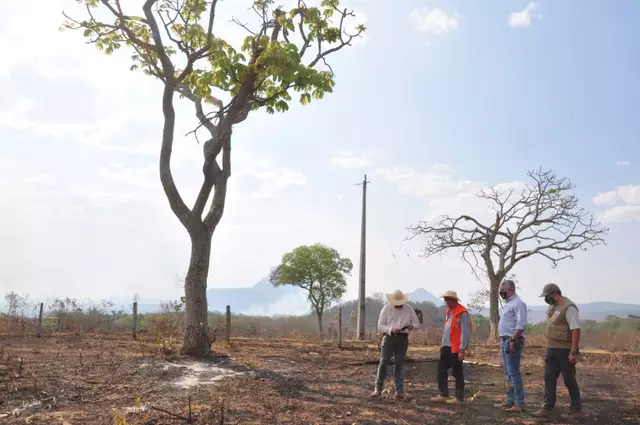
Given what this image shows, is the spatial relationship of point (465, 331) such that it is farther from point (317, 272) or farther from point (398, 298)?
point (317, 272)

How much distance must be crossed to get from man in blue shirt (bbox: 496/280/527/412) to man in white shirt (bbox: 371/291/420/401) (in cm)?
140

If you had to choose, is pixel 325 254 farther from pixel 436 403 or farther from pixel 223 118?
pixel 436 403

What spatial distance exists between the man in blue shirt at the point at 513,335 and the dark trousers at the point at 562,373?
40 cm

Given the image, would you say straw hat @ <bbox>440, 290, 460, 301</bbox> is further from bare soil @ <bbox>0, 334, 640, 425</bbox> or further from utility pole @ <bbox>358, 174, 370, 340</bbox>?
utility pole @ <bbox>358, 174, 370, 340</bbox>

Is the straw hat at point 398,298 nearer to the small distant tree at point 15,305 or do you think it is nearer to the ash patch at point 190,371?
the ash patch at point 190,371

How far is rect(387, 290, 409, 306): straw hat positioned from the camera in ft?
27.8

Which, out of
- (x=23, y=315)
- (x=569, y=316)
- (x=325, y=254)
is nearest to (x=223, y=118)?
(x=569, y=316)

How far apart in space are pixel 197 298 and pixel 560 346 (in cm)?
841

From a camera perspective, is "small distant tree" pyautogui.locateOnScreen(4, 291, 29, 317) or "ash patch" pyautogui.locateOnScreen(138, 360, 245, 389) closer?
"ash patch" pyautogui.locateOnScreen(138, 360, 245, 389)

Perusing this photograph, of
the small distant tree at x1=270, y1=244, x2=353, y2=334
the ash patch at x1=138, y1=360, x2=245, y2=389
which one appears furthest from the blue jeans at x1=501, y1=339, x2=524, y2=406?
the small distant tree at x1=270, y1=244, x2=353, y2=334

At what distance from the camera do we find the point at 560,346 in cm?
766

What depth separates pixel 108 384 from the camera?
8.83m

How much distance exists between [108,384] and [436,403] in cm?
561

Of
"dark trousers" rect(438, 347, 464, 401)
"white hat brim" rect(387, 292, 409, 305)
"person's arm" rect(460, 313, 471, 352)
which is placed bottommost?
"dark trousers" rect(438, 347, 464, 401)
